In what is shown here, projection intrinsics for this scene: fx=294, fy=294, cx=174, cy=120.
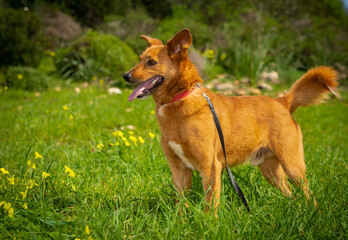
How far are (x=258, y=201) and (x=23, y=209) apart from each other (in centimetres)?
193

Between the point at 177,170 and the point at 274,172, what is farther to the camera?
the point at 274,172

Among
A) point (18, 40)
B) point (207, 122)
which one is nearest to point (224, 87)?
point (207, 122)

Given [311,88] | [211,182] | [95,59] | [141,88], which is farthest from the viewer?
[95,59]

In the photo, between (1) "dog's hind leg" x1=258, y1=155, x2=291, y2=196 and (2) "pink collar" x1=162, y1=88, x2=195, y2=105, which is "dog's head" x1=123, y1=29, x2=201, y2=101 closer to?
(2) "pink collar" x1=162, y1=88, x2=195, y2=105

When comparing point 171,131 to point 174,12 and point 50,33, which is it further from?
point 174,12

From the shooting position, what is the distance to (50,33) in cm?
1417

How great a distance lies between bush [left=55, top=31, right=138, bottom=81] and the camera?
8438 millimetres

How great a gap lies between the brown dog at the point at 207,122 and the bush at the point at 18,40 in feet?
24.8

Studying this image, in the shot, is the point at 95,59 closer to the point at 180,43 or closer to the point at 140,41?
the point at 140,41

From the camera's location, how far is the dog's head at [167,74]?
8.20ft

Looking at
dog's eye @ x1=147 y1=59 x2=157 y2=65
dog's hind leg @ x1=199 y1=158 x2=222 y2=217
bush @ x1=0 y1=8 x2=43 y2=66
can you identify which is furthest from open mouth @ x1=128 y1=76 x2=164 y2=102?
bush @ x1=0 y1=8 x2=43 y2=66

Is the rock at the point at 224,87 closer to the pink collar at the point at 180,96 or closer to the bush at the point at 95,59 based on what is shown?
the bush at the point at 95,59

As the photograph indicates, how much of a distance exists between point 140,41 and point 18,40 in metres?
3.67

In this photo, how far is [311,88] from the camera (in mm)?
2906
